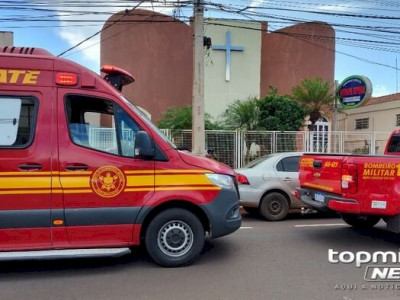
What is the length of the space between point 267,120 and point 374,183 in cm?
1081

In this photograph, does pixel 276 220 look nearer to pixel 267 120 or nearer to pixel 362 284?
pixel 362 284

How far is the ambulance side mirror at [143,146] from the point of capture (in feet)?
17.1

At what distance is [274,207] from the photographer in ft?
30.0

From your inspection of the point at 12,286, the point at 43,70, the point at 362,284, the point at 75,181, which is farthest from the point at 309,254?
the point at 43,70

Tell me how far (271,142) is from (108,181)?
35.9ft

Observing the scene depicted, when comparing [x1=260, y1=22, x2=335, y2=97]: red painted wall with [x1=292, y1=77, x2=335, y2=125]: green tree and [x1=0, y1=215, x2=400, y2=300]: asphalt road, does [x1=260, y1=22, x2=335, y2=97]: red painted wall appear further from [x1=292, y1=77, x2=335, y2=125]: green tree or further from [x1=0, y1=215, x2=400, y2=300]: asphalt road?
[x1=0, y1=215, x2=400, y2=300]: asphalt road

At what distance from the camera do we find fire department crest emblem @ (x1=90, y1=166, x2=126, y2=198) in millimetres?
5211

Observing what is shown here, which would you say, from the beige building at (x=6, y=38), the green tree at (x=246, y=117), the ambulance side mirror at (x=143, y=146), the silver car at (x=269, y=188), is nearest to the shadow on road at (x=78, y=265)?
the ambulance side mirror at (x=143, y=146)

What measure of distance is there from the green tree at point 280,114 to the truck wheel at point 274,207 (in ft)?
25.5

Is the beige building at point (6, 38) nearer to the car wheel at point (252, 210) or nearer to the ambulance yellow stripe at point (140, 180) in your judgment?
the car wheel at point (252, 210)

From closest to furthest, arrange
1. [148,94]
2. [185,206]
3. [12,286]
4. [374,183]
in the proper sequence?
1. [12,286]
2. [185,206]
3. [374,183]
4. [148,94]

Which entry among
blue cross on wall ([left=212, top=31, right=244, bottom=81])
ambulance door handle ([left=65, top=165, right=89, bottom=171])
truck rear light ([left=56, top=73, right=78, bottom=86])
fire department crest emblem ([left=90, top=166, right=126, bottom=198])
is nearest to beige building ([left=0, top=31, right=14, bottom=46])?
blue cross on wall ([left=212, top=31, right=244, bottom=81])

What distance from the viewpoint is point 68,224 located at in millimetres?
5184

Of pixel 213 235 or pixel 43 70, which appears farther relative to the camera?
pixel 213 235
